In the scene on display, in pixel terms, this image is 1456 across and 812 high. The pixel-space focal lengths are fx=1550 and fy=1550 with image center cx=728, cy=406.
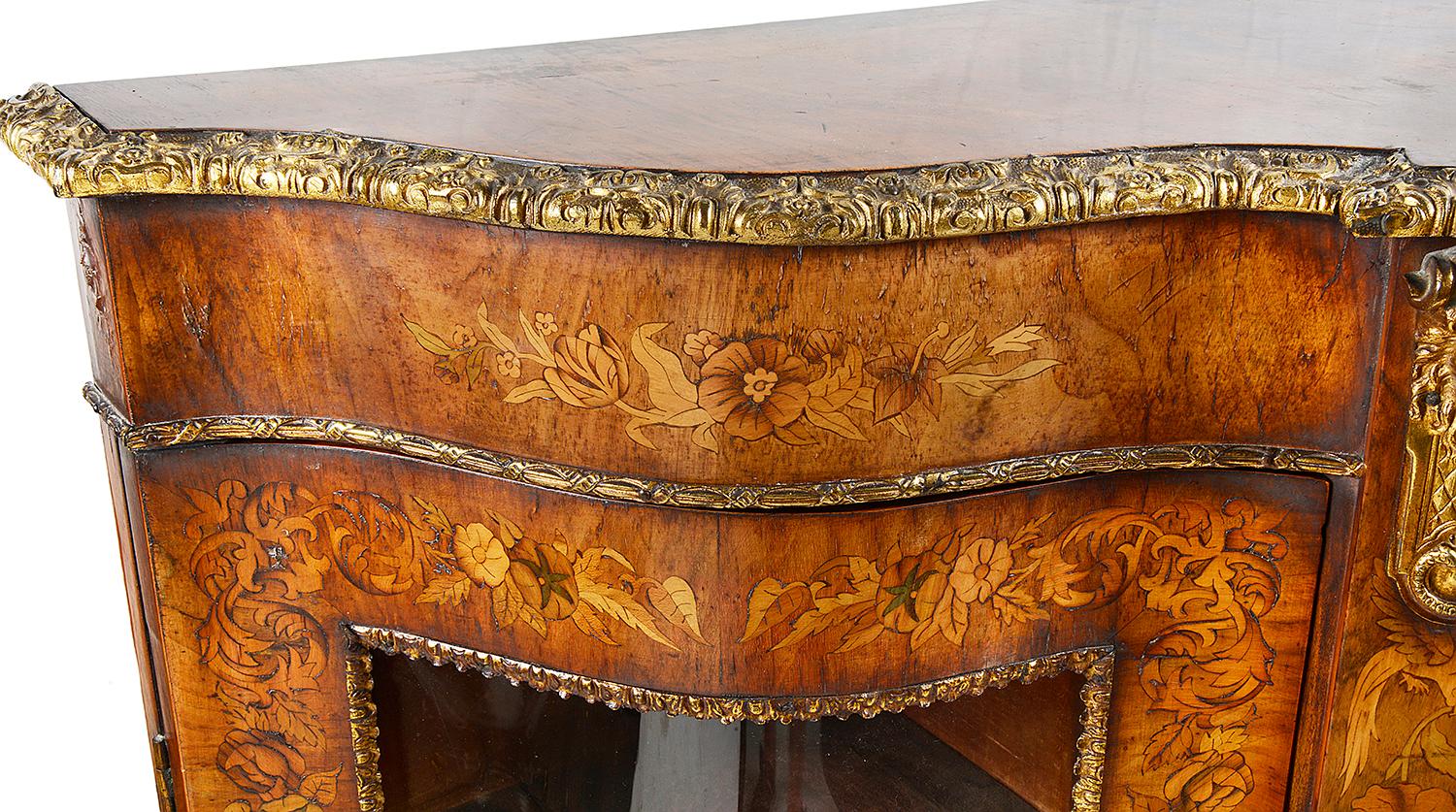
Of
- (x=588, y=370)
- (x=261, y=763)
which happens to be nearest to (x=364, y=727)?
(x=261, y=763)

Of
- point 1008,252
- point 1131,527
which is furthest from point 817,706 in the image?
point 1008,252

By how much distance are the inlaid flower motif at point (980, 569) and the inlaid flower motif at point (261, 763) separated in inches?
27.7

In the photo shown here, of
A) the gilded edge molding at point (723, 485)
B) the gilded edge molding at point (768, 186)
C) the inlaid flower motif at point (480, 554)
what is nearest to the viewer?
the gilded edge molding at point (768, 186)

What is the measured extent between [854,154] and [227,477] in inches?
26.1

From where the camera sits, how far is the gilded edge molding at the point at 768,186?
118 cm

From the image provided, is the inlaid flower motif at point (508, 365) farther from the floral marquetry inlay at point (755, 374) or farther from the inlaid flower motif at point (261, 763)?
the inlaid flower motif at point (261, 763)

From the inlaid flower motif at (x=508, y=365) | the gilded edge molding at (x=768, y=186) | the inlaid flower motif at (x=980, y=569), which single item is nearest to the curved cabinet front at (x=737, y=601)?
the inlaid flower motif at (x=980, y=569)

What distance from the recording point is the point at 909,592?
4.40ft

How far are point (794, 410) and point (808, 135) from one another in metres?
0.26

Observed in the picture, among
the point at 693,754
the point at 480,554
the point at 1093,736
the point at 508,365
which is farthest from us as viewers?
the point at 693,754

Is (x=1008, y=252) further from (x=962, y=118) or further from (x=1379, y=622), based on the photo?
(x=1379, y=622)

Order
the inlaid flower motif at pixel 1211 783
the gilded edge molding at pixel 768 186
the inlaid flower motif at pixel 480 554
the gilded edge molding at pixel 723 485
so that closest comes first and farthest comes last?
the gilded edge molding at pixel 768 186 → the gilded edge molding at pixel 723 485 → the inlaid flower motif at pixel 480 554 → the inlaid flower motif at pixel 1211 783

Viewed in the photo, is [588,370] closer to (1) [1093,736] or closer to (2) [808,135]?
(2) [808,135]

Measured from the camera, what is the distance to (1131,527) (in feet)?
4.62
